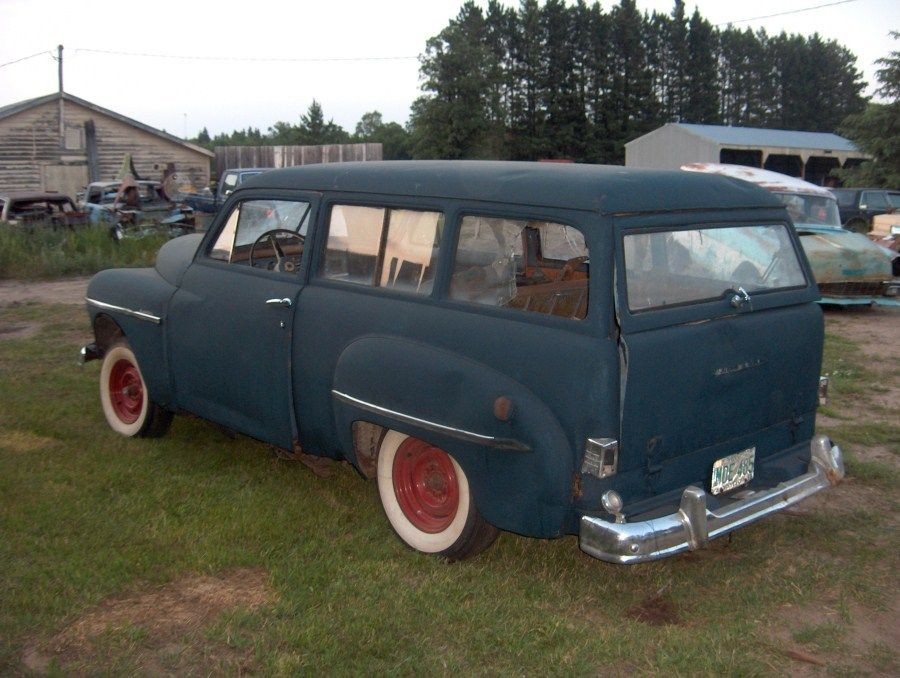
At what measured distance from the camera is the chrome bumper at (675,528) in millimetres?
3617

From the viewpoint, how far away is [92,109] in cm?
3184

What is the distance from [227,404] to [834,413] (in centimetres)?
455

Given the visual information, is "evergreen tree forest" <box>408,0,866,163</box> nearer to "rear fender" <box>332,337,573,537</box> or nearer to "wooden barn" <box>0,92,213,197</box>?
"wooden barn" <box>0,92,213,197</box>

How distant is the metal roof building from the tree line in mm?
11077

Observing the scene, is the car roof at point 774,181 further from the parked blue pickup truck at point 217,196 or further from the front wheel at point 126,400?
the parked blue pickup truck at point 217,196

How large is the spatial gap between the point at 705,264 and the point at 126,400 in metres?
4.13

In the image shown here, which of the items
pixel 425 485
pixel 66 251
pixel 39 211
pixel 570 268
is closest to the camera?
pixel 425 485

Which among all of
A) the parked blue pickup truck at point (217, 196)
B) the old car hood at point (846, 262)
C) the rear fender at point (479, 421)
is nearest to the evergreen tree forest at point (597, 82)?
the parked blue pickup truck at point (217, 196)

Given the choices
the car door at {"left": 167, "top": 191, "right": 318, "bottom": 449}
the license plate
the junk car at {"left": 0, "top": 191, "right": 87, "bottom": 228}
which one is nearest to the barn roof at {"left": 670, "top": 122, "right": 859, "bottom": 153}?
the junk car at {"left": 0, "top": 191, "right": 87, "bottom": 228}

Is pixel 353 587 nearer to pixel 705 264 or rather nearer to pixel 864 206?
pixel 705 264

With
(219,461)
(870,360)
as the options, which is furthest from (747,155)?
(219,461)

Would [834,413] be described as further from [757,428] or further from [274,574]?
[274,574]

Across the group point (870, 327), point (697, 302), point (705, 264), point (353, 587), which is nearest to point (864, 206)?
point (870, 327)

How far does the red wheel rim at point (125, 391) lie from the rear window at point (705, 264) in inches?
150
